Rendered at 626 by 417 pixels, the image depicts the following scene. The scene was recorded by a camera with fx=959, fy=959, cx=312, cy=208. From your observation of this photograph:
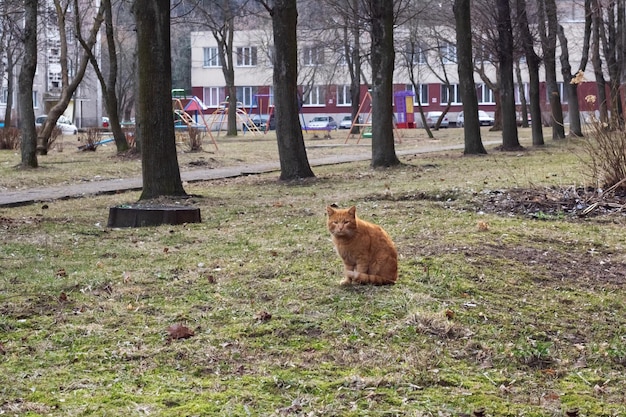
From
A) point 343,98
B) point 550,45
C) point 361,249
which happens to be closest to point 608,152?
point 361,249

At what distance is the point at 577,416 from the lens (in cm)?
457

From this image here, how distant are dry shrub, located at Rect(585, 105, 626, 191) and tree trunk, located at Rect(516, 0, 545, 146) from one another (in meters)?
17.2

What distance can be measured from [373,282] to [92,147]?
83.9 feet

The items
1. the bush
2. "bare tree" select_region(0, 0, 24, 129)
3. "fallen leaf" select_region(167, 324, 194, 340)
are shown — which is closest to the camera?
"fallen leaf" select_region(167, 324, 194, 340)

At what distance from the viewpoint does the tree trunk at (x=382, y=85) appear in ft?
68.4

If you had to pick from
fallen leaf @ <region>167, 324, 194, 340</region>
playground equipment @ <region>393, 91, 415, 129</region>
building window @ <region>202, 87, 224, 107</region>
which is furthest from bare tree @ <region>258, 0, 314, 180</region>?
building window @ <region>202, 87, 224, 107</region>

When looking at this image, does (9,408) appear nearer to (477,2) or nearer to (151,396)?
(151,396)

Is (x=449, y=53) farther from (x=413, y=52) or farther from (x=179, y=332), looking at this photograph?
(x=179, y=332)

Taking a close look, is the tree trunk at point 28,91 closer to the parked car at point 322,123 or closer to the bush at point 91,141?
the bush at point 91,141

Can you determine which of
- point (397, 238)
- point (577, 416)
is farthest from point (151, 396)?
point (397, 238)

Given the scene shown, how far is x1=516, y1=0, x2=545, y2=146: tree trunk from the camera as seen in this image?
29.2 metres

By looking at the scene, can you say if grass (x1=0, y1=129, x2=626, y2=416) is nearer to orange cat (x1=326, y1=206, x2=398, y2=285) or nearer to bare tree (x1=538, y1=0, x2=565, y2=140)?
A: orange cat (x1=326, y1=206, x2=398, y2=285)

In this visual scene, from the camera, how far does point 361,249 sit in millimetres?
6930

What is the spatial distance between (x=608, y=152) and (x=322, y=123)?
2654 inches
